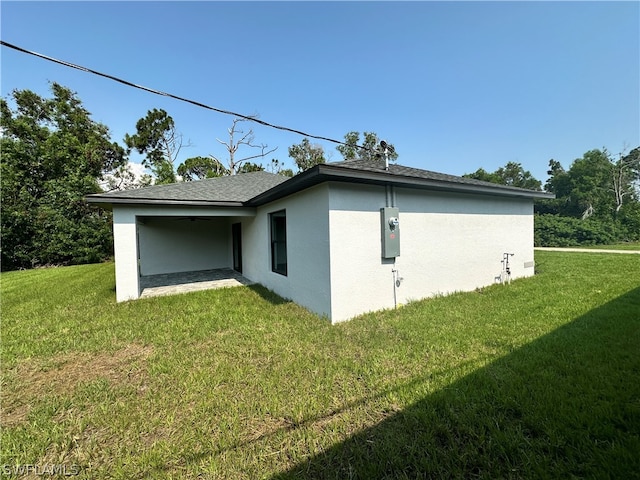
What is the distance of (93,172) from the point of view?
56.6 feet

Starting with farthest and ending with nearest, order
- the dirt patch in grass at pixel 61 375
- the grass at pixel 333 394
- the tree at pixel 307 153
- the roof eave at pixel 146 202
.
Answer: the tree at pixel 307 153, the roof eave at pixel 146 202, the dirt patch in grass at pixel 61 375, the grass at pixel 333 394

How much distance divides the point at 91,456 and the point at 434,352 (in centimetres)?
345

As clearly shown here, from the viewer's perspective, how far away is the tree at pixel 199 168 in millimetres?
25156

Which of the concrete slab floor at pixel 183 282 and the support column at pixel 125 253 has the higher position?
the support column at pixel 125 253

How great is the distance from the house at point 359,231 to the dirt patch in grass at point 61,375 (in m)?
2.86

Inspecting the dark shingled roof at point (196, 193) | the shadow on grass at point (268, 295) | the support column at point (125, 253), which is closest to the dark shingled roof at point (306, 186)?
the dark shingled roof at point (196, 193)

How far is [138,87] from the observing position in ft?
12.6

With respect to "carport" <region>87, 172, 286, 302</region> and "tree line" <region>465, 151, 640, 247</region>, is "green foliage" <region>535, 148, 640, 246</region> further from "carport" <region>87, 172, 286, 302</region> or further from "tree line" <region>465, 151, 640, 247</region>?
"carport" <region>87, 172, 286, 302</region>

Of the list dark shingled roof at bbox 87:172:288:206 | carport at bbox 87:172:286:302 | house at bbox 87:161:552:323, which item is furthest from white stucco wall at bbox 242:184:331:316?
carport at bbox 87:172:286:302

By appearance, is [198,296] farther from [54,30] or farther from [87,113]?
[87,113]

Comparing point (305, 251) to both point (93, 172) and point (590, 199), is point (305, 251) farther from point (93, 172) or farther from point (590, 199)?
point (590, 199)

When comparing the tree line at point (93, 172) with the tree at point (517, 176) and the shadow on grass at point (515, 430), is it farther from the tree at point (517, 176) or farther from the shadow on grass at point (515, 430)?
the tree at point (517, 176)

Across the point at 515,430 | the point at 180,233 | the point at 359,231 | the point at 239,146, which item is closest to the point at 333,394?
the point at 515,430

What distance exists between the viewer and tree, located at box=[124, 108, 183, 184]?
22.7 m
